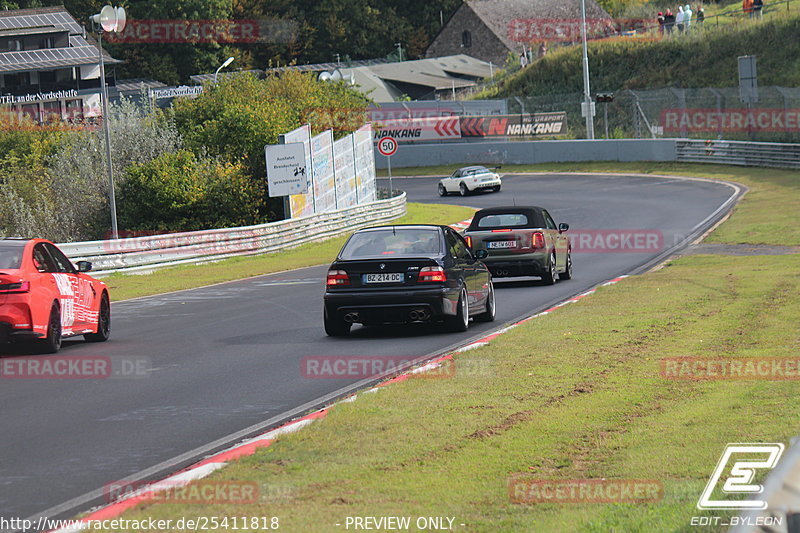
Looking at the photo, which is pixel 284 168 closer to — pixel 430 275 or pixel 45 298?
pixel 430 275

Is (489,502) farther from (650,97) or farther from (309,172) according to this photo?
(650,97)

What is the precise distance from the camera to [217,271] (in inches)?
1156

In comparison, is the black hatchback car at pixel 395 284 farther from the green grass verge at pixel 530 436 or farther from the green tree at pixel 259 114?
the green tree at pixel 259 114

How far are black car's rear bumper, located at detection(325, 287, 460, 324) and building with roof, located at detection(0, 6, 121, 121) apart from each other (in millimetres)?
77024

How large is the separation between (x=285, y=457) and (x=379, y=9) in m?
106

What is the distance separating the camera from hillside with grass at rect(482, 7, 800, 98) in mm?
66312

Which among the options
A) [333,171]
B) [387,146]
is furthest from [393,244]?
[387,146]

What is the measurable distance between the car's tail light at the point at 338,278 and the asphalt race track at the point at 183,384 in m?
0.75

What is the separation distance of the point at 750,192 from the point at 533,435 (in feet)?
120

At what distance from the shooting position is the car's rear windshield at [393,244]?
1497 centimetres

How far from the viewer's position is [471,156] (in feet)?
220


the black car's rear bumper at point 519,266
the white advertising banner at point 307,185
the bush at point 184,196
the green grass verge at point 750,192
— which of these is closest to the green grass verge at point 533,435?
the black car's rear bumper at point 519,266

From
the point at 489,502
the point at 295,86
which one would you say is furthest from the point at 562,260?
the point at 295,86

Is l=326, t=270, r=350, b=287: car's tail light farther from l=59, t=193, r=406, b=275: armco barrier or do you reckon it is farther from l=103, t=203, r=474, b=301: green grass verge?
l=59, t=193, r=406, b=275: armco barrier
